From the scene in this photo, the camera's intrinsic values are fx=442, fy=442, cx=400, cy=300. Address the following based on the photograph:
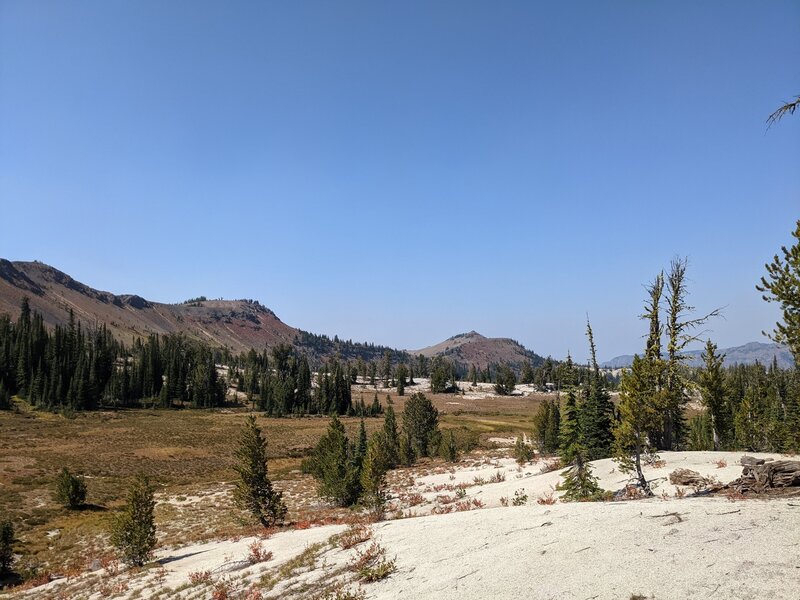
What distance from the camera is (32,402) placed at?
395ft

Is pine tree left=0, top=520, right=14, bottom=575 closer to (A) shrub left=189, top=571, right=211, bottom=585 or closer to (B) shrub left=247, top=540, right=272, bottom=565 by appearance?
(A) shrub left=189, top=571, right=211, bottom=585

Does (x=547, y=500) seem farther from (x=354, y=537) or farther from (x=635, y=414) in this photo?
(x=354, y=537)

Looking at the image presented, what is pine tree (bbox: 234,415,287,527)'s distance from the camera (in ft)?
91.9

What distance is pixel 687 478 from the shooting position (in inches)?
838

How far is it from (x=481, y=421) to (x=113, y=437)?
85872mm

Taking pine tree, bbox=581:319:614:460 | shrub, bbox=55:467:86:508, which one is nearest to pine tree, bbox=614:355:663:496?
pine tree, bbox=581:319:614:460

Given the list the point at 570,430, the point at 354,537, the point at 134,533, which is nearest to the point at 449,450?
the point at 570,430

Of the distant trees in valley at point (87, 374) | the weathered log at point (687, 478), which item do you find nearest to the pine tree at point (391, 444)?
the weathered log at point (687, 478)

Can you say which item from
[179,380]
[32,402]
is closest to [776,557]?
[32,402]

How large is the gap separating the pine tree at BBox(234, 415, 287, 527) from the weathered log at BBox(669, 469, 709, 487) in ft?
73.7

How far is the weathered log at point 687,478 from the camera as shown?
20.4 metres

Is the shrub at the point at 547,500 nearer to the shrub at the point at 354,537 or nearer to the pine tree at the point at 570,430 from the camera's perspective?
the pine tree at the point at 570,430

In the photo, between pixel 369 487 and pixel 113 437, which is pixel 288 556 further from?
pixel 113 437

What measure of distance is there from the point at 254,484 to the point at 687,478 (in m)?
24.4
